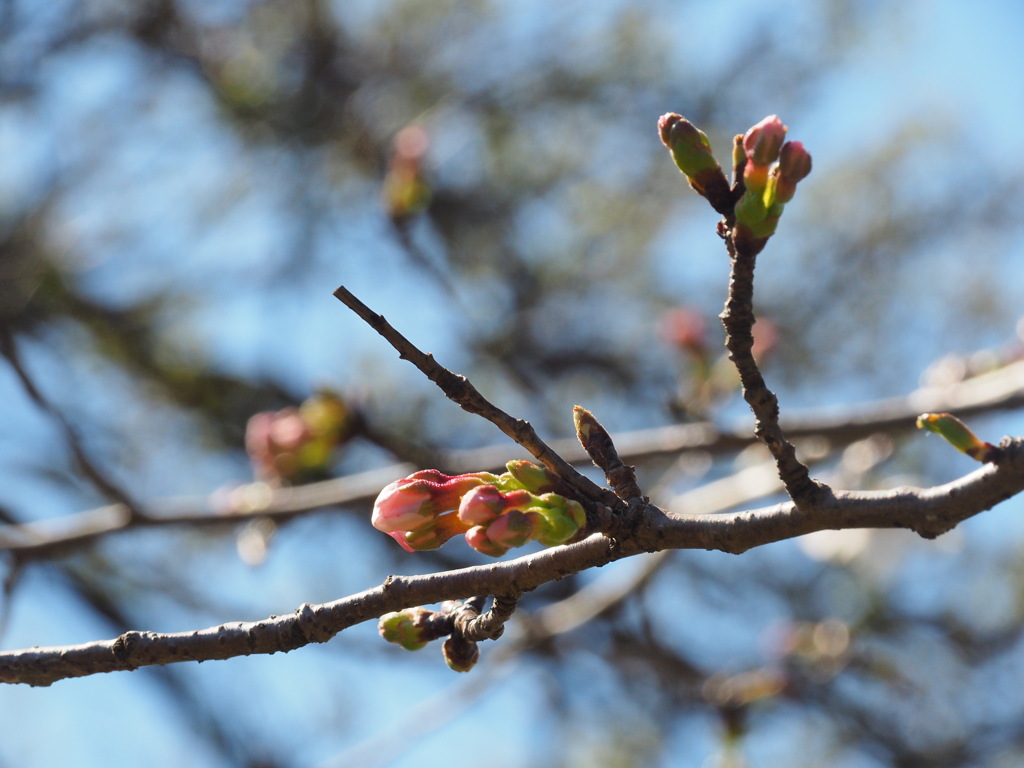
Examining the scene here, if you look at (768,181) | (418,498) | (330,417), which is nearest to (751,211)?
(768,181)

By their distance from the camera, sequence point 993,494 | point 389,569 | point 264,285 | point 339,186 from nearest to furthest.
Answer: point 993,494, point 389,569, point 264,285, point 339,186

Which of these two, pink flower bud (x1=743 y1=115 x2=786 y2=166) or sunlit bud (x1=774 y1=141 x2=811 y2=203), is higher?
pink flower bud (x1=743 y1=115 x2=786 y2=166)

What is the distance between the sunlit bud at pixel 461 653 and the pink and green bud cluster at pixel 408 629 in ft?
0.06

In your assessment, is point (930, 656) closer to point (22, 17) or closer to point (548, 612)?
point (548, 612)

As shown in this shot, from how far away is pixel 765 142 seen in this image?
0.75 metres

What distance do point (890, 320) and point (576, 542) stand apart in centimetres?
394

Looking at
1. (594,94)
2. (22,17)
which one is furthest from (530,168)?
(22,17)

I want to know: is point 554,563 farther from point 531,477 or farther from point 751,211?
point 751,211

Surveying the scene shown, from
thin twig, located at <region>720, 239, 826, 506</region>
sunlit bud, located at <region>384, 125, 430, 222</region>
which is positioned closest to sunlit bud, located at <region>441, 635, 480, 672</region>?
thin twig, located at <region>720, 239, 826, 506</region>

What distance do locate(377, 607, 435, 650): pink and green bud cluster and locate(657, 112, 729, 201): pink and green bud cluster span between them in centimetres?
44

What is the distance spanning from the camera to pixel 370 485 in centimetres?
187

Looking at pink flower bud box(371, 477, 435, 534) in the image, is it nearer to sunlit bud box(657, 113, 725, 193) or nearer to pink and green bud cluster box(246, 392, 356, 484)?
sunlit bud box(657, 113, 725, 193)

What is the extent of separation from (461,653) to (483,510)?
19 centimetres

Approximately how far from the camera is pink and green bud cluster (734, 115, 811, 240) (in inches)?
28.8
